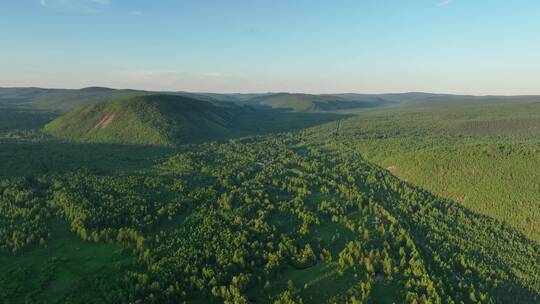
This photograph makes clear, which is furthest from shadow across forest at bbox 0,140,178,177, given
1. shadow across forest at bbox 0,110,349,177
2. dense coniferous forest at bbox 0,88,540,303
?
dense coniferous forest at bbox 0,88,540,303

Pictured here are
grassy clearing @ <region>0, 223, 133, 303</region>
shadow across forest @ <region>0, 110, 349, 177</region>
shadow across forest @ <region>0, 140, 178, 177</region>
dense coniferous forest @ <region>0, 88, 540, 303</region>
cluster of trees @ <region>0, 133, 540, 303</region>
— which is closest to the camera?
grassy clearing @ <region>0, 223, 133, 303</region>

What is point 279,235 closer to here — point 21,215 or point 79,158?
point 21,215

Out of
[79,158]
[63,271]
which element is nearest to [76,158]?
[79,158]

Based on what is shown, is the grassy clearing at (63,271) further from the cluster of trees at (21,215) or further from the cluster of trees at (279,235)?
the cluster of trees at (279,235)

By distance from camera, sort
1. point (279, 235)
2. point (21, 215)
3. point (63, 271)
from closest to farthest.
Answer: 1. point (63, 271)
2. point (279, 235)
3. point (21, 215)

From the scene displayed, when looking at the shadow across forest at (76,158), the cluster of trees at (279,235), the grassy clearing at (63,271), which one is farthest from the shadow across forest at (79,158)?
the grassy clearing at (63,271)

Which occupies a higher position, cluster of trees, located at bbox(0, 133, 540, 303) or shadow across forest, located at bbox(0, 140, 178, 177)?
shadow across forest, located at bbox(0, 140, 178, 177)

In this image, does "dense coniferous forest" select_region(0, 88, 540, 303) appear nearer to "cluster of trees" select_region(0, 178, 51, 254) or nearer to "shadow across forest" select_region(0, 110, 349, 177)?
"cluster of trees" select_region(0, 178, 51, 254)

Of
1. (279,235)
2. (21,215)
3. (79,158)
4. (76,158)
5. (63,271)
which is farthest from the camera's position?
(79,158)

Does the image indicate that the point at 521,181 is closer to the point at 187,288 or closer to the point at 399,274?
the point at 399,274

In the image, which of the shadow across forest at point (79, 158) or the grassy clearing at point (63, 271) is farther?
the shadow across forest at point (79, 158)

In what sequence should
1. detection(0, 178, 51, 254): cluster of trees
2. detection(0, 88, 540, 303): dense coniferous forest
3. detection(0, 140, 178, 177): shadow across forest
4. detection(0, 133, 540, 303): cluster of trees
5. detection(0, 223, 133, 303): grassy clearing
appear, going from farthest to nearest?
1. detection(0, 140, 178, 177): shadow across forest
2. detection(0, 178, 51, 254): cluster of trees
3. detection(0, 133, 540, 303): cluster of trees
4. detection(0, 88, 540, 303): dense coniferous forest
5. detection(0, 223, 133, 303): grassy clearing
